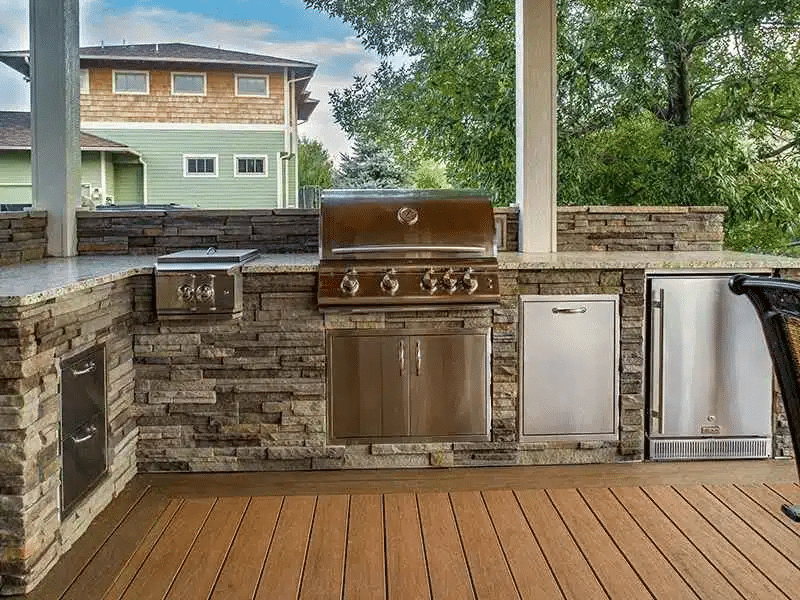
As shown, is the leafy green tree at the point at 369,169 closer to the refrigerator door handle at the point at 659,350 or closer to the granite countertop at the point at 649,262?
the granite countertop at the point at 649,262

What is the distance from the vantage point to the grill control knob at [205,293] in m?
3.15

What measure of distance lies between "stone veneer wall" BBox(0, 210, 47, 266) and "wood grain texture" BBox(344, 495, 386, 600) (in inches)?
73.7

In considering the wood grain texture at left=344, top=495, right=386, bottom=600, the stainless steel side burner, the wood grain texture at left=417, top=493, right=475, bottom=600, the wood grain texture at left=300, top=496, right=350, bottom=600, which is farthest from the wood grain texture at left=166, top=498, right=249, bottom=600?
the stainless steel side burner

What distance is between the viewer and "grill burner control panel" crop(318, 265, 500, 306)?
325 centimetres

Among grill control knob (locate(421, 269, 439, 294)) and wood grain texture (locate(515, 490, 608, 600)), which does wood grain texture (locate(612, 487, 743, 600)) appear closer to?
wood grain texture (locate(515, 490, 608, 600))

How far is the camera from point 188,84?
4.05 meters

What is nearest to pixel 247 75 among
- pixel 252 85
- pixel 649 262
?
pixel 252 85

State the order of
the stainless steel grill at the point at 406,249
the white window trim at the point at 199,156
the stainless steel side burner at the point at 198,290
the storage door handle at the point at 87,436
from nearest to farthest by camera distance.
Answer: the storage door handle at the point at 87,436
the stainless steel side burner at the point at 198,290
the stainless steel grill at the point at 406,249
the white window trim at the point at 199,156

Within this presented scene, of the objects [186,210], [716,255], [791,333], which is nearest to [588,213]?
[716,255]

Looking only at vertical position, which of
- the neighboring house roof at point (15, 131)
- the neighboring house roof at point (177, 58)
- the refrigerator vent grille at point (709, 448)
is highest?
the neighboring house roof at point (177, 58)

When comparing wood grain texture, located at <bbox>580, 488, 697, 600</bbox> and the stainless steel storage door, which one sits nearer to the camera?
wood grain texture, located at <bbox>580, 488, 697, 600</bbox>

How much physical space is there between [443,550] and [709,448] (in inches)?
62.1

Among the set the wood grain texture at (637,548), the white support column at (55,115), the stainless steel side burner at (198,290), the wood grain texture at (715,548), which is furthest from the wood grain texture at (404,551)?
the white support column at (55,115)

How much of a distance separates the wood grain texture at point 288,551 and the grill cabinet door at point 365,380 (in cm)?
43
